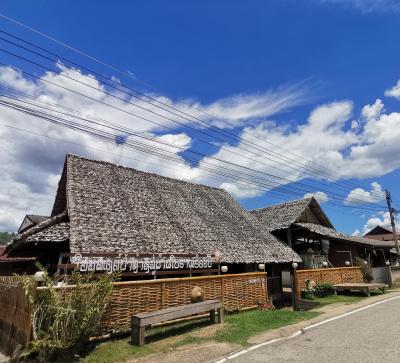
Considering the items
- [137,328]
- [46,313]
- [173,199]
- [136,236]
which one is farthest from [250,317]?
[173,199]

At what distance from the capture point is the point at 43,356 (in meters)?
7.61

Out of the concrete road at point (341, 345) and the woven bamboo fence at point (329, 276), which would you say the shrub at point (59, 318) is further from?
the woven bamboo fence at point (329, 276)

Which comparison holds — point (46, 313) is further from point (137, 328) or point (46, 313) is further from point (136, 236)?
point (136, 236)

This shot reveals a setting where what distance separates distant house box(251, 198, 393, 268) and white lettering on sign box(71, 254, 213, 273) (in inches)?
504

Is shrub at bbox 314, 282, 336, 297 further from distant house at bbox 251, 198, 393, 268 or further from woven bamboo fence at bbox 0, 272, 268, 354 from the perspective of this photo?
distant house at bbox 251, 198, 393, 268

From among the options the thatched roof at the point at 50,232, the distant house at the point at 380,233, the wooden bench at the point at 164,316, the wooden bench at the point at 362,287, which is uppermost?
the distant house at the point at 380,233

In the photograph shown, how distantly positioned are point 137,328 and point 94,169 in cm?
1134

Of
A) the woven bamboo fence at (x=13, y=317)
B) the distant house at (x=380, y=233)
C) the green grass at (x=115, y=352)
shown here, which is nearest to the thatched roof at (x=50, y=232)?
the woven bamboo fence at (x=13, y=317)

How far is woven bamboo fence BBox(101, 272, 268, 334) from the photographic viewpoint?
9.95 metres

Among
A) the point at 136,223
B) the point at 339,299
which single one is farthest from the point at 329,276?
the point at 136,223

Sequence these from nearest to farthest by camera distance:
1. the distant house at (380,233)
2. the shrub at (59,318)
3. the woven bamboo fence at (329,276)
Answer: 1. the shrub at (59,318)
2. the woven bamboo fence at (329,276)
3. the distant house at (380,233)

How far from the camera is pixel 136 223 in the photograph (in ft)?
53.0

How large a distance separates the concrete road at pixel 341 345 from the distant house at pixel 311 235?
1644 centimetres

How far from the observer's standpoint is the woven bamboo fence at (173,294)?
392 inches
